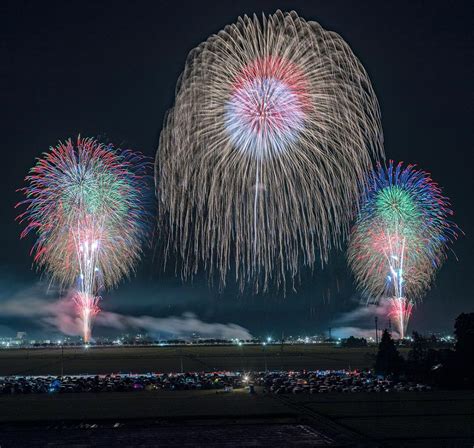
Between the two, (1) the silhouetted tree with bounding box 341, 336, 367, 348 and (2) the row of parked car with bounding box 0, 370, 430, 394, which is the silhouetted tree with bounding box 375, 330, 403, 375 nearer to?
(2) the row of parked car with bounding box 0, 370, 430, 394

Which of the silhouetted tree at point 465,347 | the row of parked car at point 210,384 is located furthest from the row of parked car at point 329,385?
→ the silhouetted tree at point 465,347

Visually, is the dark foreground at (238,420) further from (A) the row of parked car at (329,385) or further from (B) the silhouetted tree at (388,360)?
(B) the silhouetted tree at (388,360)

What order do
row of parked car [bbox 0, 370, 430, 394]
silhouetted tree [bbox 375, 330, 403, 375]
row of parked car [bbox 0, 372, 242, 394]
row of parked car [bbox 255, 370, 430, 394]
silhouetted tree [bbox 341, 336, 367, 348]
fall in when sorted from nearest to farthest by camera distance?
row of parked car [bbox 255, 370, 430, 394] → row of parked car [bbox 0, 370, 430, 394] → row of parked car [bbox 0, 372, 242, 394] → silhouetted tree [bbox 375, 330, 403, 375] → silhouetted tree [bbox 341, 336, 367, 348]

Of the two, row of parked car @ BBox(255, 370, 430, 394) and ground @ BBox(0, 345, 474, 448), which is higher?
row of parked car @ BBox(255, 370, 430, 394)

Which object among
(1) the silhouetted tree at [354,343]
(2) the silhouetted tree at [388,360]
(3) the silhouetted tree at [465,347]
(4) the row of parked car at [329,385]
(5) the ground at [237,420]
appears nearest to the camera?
(5) the ground at [237,420]

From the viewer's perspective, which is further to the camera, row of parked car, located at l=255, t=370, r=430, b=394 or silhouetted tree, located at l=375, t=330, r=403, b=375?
silhouetted tree, located at l=375, t=330, r=403, b=375

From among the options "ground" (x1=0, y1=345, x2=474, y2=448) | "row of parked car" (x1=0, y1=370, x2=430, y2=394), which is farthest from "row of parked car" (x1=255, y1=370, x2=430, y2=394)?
"ground" (x1=0, y1=345, x2=474, y2=448)
